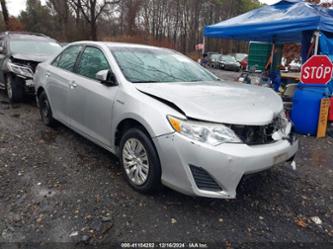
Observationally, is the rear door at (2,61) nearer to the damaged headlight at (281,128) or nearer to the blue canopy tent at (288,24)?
the blue canopy tent at (288,24)

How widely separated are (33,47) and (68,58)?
3.55m

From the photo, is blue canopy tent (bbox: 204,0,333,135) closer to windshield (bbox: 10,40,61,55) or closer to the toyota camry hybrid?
the toyota camry hybrid

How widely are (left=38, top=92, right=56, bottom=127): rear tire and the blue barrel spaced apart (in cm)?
441

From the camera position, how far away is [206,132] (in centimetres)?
246

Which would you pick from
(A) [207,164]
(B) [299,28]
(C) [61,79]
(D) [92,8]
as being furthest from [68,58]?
(D) [92,8]

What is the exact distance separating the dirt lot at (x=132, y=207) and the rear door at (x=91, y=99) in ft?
1.53

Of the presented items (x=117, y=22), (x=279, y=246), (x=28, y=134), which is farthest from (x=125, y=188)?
(x=117, y=22)

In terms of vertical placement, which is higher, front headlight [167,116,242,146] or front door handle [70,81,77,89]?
front door handle [70,81,77,89]

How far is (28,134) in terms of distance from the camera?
4.78 meters

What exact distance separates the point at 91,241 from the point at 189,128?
123 cm

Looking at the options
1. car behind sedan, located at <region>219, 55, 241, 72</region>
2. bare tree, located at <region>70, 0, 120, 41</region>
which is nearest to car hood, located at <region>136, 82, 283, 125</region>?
car behind sedan, located at <region>219, 55, 241, 72</region>

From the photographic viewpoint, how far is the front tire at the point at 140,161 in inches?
108

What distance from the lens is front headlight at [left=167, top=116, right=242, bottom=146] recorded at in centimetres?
245

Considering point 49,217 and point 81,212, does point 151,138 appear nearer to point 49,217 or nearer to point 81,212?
point 81,212
